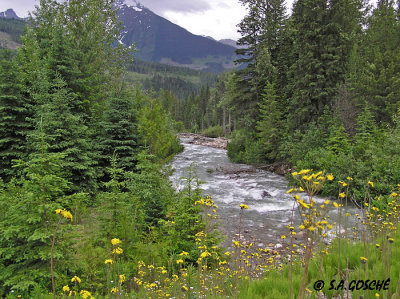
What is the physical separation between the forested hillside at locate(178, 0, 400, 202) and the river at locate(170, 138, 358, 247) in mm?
2884

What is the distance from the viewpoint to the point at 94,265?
200 inches

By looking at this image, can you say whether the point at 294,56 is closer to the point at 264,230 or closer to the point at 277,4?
the point at 277,4

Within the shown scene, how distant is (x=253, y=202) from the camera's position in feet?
45.1

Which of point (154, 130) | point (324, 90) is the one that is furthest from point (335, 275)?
point (324, 90)

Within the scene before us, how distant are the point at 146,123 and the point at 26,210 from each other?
6.96 metres

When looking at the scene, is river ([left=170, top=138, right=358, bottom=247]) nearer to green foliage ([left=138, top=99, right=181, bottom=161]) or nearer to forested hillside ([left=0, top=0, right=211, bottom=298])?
forested hillside ([left=0, top=0, right=211, bottom=298])

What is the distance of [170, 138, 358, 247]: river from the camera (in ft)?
31.8

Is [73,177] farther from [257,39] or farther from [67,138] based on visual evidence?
[257,39]

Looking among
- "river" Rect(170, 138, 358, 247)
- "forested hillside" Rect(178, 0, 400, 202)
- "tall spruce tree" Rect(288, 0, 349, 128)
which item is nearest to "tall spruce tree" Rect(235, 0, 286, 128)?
"forested hillside" Rect(178, 0, 400, 202)

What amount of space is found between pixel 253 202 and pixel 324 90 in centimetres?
1261

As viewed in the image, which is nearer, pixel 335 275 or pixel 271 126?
pixel 335 275

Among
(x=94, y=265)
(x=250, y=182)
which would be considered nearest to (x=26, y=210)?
(x=94, y=265)

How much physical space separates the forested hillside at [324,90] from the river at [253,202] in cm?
288

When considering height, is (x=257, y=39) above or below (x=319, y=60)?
above
